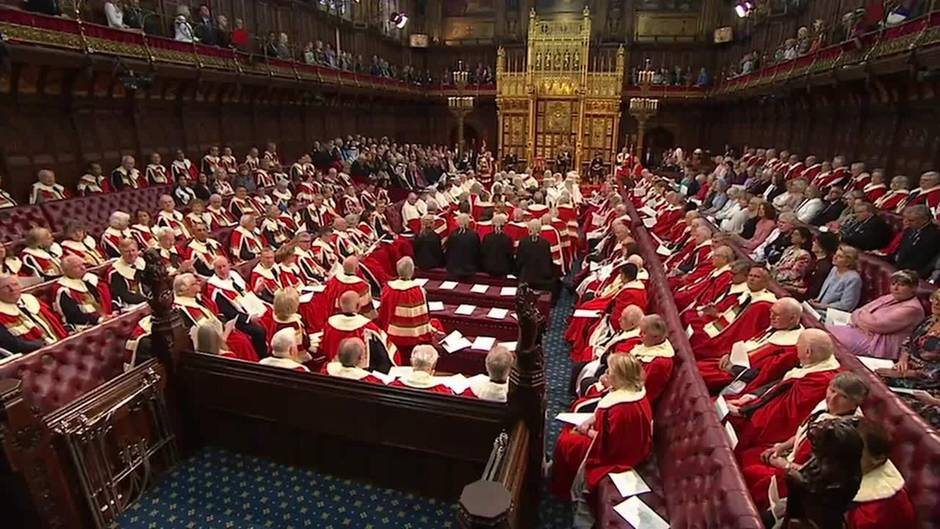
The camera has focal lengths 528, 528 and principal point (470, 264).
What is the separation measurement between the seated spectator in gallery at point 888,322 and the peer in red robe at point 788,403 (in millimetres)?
1082

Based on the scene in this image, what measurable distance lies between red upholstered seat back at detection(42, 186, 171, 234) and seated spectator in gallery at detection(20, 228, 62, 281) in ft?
5.90

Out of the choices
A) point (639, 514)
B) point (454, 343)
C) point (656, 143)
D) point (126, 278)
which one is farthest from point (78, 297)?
A: point (656, 143)

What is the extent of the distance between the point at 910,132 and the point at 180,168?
1623 cm

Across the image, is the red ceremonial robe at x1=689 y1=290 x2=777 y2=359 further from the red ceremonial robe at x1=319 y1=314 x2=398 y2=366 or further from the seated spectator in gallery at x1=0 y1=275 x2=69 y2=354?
the seated spectator in gallery at x1=0 y1=275 x2=69 y2=354

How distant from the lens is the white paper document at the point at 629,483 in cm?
367

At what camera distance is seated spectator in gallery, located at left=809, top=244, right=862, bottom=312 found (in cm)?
570

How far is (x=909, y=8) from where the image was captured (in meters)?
9.87

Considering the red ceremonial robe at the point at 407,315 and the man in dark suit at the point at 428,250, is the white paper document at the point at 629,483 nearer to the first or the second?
the red ceremonial robe at the point at 407,315

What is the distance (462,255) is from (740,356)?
5067mm

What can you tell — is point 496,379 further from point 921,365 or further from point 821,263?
point 821,263

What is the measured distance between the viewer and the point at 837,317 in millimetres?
5512

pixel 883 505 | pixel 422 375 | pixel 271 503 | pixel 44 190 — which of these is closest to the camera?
pixel 883 505

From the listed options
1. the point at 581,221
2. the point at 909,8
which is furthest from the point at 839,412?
the point at 581,221

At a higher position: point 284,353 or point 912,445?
point 912,445
